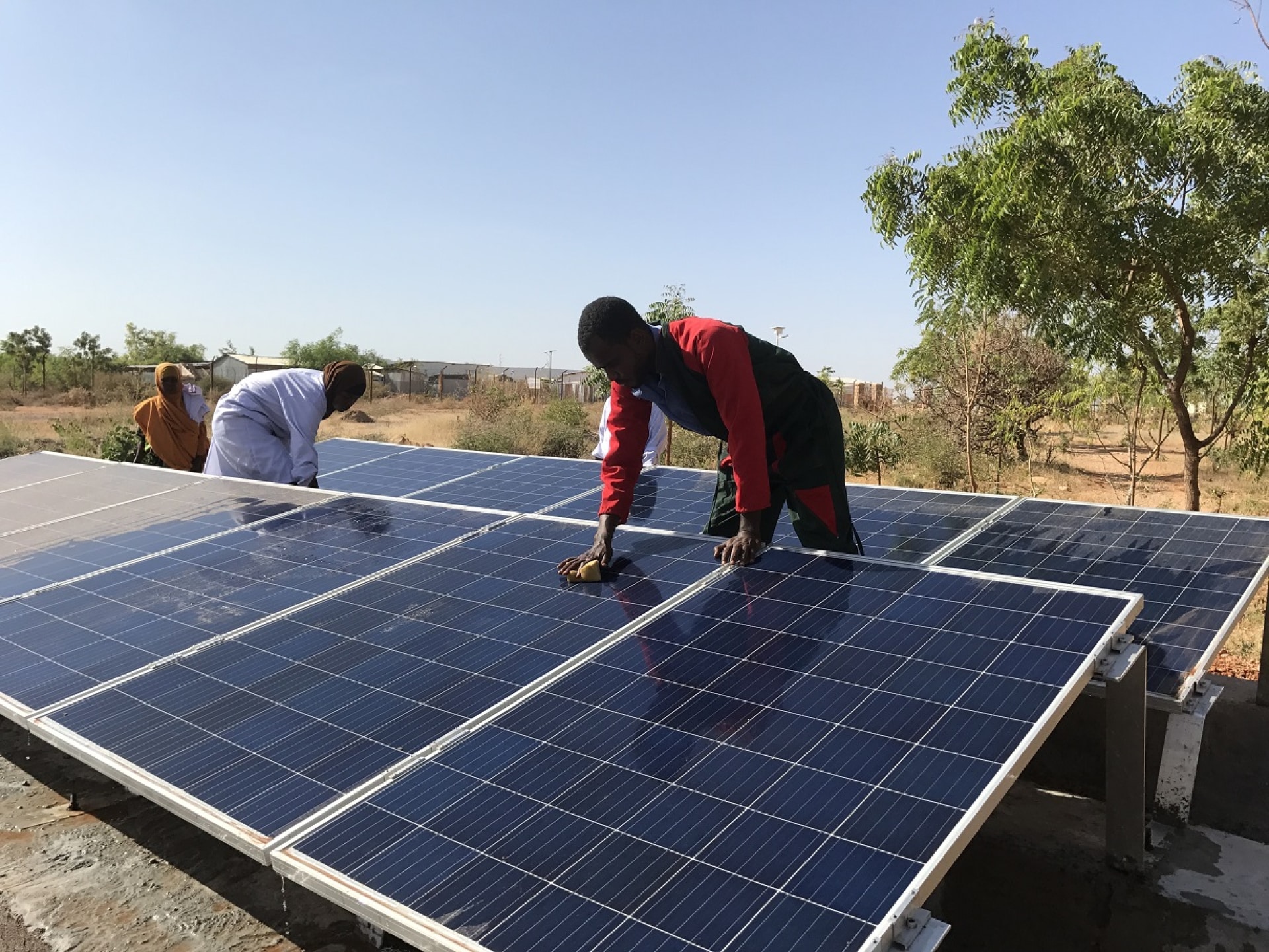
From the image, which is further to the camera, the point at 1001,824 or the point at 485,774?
the point at 1001,824

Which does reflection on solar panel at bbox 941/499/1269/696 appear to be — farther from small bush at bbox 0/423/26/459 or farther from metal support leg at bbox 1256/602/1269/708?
small bush at bbox 0/423/26/459

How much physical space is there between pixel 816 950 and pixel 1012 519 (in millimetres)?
5020

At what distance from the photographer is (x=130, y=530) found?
247 inches

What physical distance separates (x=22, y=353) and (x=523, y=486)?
4817 cm

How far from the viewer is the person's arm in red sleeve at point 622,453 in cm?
456

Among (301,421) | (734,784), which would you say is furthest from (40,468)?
(734,784)

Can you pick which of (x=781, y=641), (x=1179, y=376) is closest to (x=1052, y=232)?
(x=1179, y=376)

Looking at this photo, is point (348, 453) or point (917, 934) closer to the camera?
point (917, 934)

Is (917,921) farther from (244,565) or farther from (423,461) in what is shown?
(423,461)

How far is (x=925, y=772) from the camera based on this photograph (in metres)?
2.54

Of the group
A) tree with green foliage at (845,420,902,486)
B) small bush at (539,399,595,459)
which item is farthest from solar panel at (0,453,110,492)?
tree with green foliage at (845,420,902,486)

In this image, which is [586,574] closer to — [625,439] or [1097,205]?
[625,439]

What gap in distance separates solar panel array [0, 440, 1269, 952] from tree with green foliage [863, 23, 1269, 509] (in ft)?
11.9

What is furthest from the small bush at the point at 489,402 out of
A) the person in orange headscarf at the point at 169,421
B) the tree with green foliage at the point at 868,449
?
the person in orange headscarf at the point at 169,421
